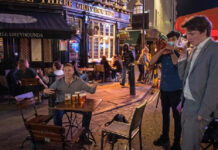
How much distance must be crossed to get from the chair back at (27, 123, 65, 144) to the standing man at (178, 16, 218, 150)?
1.51m

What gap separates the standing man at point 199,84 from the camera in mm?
2297

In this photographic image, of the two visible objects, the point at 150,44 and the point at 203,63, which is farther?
the point at 150,44

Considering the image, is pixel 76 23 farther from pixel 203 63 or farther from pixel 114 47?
pixel 203 63

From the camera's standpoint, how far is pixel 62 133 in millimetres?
2717

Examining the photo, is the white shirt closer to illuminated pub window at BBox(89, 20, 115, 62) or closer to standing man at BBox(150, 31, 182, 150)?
standing man at BBox(150, 31, 182, 150)

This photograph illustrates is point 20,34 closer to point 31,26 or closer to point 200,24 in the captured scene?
point 31,26

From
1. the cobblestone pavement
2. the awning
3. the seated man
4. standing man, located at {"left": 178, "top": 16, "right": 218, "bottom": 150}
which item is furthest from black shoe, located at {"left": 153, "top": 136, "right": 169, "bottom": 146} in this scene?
the awning

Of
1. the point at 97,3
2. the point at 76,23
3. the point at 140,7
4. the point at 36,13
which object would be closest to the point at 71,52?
the point at 76,23

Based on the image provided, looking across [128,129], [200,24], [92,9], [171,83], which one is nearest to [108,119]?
[128,129]

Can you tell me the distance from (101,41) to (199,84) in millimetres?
12148

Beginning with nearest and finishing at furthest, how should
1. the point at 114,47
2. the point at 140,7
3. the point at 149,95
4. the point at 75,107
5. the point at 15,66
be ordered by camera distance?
the point at 75,107
the point at 15,66
the point at 149,95
the point at 114,47
the point at 140,7

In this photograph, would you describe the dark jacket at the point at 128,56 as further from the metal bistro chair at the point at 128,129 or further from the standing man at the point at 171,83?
the metal bistro chair at the point at 128,129

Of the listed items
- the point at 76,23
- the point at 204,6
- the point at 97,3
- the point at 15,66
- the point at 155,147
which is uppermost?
the point at 97,3

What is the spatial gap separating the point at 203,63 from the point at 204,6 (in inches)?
46.7
